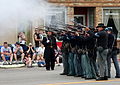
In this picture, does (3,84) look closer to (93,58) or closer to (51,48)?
(93,58)

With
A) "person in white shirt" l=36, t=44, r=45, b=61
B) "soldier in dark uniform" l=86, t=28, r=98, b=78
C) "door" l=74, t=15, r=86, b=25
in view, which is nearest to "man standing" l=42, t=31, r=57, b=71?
"person in white shirt" l=36, t=44, r=45, b=61

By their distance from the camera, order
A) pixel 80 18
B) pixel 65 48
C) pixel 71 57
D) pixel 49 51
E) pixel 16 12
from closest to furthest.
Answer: pixel 16 12
pixel 71 57
pixel 65 48
pixel 49 51
pixel 80 18

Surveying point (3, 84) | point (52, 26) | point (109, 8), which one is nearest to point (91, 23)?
point (109, 8)

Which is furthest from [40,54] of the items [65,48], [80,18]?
[80,18]

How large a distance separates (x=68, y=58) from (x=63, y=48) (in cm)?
49

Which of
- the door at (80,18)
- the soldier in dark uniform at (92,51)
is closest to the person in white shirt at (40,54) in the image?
the door at (80,18)

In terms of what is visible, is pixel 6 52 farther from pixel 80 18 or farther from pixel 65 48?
pixel 80 18

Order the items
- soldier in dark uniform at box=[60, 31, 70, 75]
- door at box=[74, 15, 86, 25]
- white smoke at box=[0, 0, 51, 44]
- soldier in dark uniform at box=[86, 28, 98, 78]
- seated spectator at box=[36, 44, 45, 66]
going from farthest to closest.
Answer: door at box=[74, 15, 86, 25] → seated spectator at box=[36, 44, 45, 66] → soldier in dark uniform at box=[60, 31, 70, 75] → soldier in dark uniform at box=[86, 28, 98, 78] → white smoke at box=[0, 0, 51, 44]

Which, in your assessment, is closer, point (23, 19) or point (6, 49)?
point (23, 19)

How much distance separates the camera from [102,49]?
43.5 ft

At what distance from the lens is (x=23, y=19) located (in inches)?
476

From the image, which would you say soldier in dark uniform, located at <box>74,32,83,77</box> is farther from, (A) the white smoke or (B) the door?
(B) the door

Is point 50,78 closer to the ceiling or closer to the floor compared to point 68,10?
closer to the floor

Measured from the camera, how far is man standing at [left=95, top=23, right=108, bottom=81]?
13195 millimetres
